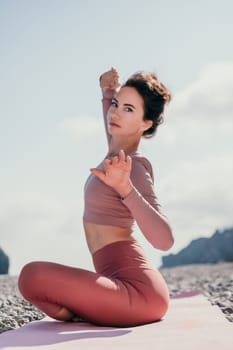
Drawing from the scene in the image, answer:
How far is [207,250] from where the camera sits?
87.6m

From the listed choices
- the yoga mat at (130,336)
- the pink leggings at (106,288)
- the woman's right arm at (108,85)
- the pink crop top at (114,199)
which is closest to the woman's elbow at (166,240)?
the pink crop top at (114,199)

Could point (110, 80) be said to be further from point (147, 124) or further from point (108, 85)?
point (147, 124)

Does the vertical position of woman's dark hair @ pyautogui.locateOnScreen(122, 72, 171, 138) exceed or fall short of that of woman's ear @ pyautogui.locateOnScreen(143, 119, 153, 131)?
it exceeds it

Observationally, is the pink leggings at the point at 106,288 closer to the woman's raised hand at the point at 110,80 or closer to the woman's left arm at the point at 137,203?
the woman's left arm at the point at 137,203

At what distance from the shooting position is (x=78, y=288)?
13.9 feet

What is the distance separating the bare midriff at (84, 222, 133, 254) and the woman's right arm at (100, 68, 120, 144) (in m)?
1.14

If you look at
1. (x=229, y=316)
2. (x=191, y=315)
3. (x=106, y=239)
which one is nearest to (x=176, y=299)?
(x=229, y=316)

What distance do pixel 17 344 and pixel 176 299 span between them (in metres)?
3.14

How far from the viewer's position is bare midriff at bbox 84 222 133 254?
4539 millimetres

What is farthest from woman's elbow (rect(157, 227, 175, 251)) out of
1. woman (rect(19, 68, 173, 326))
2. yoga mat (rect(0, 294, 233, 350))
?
yoga mat (rect(0, 294, 233, 350))

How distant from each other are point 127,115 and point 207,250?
8440cm

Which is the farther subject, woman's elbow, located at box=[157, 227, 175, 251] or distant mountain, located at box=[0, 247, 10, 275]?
distant mountain, located at box=[0, 247, 10, 275]

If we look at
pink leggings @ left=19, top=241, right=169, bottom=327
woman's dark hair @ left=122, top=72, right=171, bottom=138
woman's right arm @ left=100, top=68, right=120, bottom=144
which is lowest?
pink leggings @ left=19, top=241, right=169, bottom=327

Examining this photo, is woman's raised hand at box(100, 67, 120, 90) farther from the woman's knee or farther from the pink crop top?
the woman's knee
